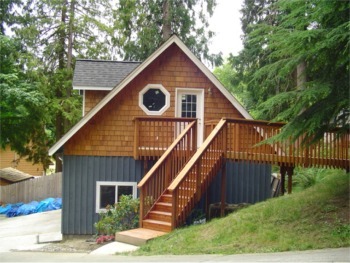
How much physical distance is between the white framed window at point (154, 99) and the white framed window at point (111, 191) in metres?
2.61

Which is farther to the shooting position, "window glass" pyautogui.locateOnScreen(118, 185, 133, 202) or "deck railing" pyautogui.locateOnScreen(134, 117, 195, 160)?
"window glass" pyautogui.locateOnScreen(118, 185, 133, 202)

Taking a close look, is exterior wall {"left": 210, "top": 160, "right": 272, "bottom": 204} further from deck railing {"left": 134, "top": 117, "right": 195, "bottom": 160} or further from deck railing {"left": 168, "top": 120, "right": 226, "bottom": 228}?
deck railing {"left": 168, "top": 120, "right": 226, "bottom": 228}

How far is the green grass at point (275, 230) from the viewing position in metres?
9.28

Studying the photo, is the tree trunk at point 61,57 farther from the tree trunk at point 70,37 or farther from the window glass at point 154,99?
the window glass at point 154,99

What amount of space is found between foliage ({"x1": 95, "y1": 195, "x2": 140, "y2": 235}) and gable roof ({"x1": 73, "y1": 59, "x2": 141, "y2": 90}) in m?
5.11

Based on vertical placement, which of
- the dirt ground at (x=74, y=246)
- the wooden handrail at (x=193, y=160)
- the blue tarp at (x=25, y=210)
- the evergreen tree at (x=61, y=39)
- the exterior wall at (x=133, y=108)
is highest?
the evergreen tree at (x=61, y=39)

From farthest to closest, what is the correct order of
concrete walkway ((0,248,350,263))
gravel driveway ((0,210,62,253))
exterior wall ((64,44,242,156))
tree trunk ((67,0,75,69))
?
1. tree trunk ((67,0,75,69))
2. exterior wall ((64,44,242,156))
3. gravel driveway ((0,210,62,253))
4. concrete walkway ((0,248,350,263))

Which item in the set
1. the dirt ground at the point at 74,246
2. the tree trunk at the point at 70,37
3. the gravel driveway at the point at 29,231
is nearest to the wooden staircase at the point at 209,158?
the dirt ground at the point at 74,246

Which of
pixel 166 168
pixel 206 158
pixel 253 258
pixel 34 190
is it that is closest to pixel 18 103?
pixel 34 190

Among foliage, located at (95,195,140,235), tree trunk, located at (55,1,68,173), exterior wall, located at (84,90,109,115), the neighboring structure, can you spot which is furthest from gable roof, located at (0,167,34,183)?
foliage, located at (95,195,140,235)

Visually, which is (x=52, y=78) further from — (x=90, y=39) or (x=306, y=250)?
(x=306, y=250)

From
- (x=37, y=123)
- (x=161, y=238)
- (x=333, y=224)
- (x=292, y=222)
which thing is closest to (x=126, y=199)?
(x=161, y=238)

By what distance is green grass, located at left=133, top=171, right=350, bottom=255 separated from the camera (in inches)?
365

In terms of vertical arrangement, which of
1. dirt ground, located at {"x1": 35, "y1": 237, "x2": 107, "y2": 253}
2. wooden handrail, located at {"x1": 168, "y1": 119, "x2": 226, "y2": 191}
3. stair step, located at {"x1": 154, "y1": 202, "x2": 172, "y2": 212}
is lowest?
dirt ground, located at {"x1": 35, "y1": 237, "x2": 107, "y2": 253}
